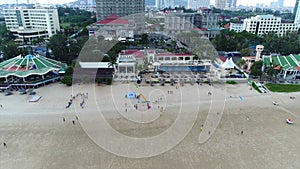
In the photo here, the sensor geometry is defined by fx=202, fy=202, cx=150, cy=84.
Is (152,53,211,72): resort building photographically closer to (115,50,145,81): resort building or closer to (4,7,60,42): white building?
(115,50,145,81): resort building

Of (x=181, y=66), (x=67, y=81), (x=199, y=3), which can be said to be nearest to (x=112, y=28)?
(x=181, y=66)

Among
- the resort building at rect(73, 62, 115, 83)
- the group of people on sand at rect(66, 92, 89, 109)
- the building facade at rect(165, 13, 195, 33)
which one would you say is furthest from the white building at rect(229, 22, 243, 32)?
the group of people on sand at rect(66, 92, 89, 109)

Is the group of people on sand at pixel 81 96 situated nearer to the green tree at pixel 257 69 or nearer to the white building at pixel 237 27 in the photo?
the green tree at pixel 257 69

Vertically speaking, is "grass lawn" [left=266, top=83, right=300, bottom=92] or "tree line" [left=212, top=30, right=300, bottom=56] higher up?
"tree line" [left=212, top=30, right=300, bottom=56]

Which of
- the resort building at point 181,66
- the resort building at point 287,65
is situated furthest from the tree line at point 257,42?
the resort building at point 181,66

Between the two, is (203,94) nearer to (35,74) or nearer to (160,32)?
(35,74)

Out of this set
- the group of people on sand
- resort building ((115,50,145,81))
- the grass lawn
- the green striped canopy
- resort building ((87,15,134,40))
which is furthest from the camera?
resort building ((87,15,134,40))
